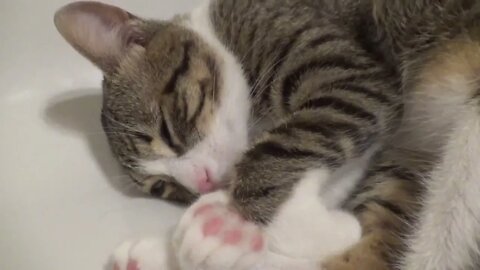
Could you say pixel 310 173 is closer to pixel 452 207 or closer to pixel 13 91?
pixel 452 207

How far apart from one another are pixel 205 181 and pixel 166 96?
0.16m

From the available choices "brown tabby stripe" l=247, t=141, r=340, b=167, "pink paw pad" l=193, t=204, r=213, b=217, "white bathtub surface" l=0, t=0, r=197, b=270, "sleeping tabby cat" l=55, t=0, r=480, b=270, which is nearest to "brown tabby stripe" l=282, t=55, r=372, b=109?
"sleeping tabby cat" l=55, t=0, r=480, b=270

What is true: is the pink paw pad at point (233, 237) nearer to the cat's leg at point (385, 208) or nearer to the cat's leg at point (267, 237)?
the cat's leg at point (267, 237)

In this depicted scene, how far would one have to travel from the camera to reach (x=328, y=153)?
112 cm

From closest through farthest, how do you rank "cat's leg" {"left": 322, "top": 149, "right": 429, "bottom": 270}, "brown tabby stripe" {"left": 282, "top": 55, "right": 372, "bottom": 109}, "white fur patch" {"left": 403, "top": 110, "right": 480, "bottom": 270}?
1. "white fur patch" {"left": 403, "top": 110, "right": 480, "bottom": 270}
2. "cat's leg" {"left": 322, "top": 149, "right": 429, "bottom": 270}
3. "brown tabby stripe" {"left": 282, "top": 55, "right": 372, "bottom": 109}

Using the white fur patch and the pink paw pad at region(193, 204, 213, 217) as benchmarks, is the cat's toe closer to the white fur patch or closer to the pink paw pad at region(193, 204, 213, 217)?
the pink paw pad at region(193, 204, 213, 217)

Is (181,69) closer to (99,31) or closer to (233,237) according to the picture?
(99,31)

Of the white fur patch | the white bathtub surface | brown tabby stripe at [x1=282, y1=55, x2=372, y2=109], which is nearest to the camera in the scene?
the white fur patch

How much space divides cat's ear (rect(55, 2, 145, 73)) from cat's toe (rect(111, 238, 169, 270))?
1.09 feet

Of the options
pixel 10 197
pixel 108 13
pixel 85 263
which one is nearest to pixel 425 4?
pixel 108 13

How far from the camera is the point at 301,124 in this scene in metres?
1.15

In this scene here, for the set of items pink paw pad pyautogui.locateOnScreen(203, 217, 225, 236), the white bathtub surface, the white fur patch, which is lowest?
the white bathtub surface

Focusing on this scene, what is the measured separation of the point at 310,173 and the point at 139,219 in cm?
40

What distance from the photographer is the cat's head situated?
4.15 ft
